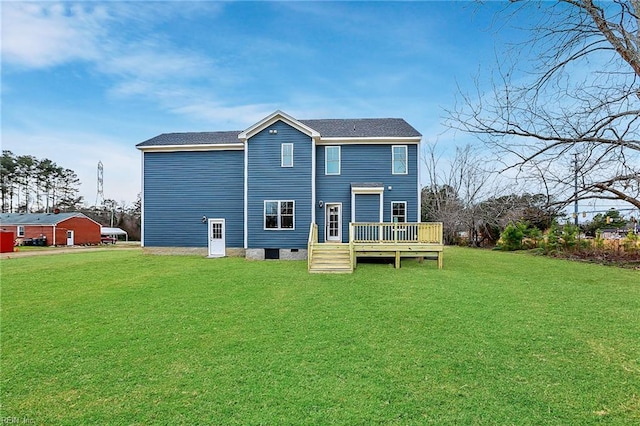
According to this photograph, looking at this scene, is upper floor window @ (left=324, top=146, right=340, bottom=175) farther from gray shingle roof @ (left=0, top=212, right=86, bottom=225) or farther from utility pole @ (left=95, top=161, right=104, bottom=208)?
utility pole @ (left=95, top=161, right=104, bottom=208)

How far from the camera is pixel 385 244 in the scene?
1245cm

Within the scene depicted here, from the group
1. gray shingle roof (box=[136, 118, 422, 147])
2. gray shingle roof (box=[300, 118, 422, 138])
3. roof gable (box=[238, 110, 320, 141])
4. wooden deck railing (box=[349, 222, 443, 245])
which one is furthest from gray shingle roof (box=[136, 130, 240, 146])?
wooden deck railing (box=[349, 222, 443, 245])

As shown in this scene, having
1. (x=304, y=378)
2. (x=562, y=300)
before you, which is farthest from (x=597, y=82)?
(x=562, y=300)

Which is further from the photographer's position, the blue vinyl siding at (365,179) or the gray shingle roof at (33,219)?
the gray shingle roof at (33,219)

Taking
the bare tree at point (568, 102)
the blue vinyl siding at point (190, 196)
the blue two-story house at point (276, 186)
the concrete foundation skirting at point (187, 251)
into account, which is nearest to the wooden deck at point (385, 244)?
the blue two-story house at point (276, 186)

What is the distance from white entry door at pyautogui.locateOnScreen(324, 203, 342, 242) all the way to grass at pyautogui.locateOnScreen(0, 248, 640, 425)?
641cm

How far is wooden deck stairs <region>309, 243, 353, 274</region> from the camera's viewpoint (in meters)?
11.4

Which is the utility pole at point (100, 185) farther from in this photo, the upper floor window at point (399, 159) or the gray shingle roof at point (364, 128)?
the upper floor window at point (399, 159)

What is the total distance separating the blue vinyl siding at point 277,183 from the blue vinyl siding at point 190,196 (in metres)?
1.21

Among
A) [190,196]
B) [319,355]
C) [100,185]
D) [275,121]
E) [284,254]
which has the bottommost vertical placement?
[319,355]

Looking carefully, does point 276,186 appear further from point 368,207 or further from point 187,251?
point 187,251

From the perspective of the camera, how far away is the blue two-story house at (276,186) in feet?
48.0

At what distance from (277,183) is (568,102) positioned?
11800mm

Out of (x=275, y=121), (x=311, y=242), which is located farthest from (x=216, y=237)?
(x=275, y=121)
